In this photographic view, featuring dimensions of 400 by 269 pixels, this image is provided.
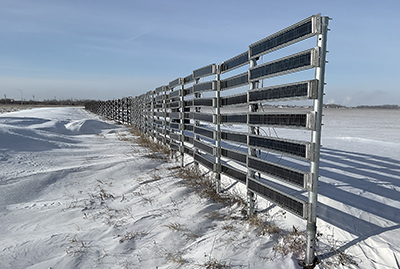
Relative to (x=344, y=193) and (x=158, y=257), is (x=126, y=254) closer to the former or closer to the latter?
(x=158, y=257)

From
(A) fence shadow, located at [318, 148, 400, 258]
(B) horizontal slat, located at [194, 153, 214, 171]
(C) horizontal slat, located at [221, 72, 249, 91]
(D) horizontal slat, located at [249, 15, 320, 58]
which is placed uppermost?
(D) horizontal slat, located at [249, 15, 320, 58]

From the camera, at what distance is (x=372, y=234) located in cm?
280

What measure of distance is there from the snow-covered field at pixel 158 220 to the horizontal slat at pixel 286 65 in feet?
5.72

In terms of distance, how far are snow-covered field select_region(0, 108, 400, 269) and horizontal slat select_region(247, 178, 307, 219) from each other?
40 centimetres

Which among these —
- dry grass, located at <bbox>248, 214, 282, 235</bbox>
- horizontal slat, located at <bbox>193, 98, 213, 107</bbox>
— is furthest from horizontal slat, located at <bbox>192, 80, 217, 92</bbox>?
dry grass, located at <bbox>248, 214, 282, 235</bbox>

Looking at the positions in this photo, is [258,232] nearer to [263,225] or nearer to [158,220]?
[263,225]

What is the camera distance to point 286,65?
2836mm

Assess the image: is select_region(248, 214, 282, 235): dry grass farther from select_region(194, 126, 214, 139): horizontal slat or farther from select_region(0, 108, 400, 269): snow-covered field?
select_region(194, 126, 214, 139): horizontal slat

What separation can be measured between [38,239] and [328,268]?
329 centimetres

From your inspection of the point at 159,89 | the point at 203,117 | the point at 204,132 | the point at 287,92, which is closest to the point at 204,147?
the point at 204,132

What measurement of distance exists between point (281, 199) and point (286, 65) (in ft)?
4.74

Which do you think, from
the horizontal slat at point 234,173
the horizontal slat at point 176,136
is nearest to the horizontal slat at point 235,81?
the horizontal slat at point 234,173

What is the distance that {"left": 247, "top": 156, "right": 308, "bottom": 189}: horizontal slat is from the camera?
8.76ft

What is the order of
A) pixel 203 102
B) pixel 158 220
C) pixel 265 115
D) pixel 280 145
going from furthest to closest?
pixel 203 102 < pixel 158 220 < pixel 265 115 < pixel 280 145
